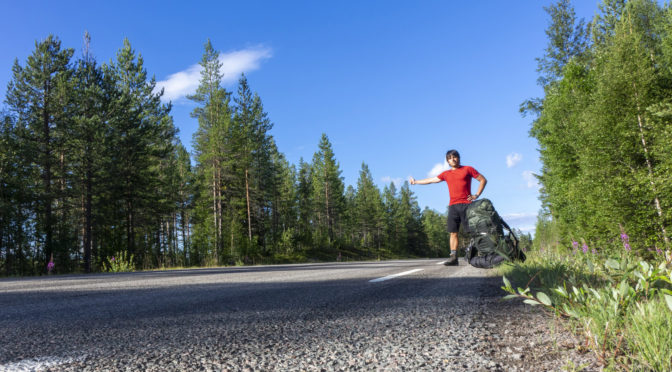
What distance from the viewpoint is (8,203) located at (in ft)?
63.9

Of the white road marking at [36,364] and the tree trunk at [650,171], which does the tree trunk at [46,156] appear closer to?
the white road marking at [36,364]

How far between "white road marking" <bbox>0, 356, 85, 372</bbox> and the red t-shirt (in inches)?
217

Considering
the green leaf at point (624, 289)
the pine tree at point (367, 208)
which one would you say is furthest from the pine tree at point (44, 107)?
the pine tree at point (367, 208)

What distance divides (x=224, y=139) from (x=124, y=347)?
30216mm

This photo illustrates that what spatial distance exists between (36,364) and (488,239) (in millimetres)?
4617

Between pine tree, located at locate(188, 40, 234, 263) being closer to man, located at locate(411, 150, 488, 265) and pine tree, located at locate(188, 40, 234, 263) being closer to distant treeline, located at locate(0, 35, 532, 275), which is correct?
distant treeline, located at locate(0, 35, 532, 275)

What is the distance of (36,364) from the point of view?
1390 millimetres

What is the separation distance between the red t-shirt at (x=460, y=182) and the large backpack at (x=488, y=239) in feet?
3.26

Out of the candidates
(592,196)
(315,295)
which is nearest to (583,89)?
(592,196)

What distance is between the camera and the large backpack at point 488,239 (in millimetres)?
4656

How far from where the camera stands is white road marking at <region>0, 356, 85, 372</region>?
1340 mm

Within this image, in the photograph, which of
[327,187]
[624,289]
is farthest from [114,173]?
[327,187]

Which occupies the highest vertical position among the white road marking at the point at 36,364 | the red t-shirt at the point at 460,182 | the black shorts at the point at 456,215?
the red t-shirt at the point at 460,182

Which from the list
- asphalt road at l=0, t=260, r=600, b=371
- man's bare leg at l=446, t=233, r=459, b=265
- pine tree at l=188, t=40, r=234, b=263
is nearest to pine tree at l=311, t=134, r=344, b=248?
pine tree at l=188, t=40, r=234, b=263
